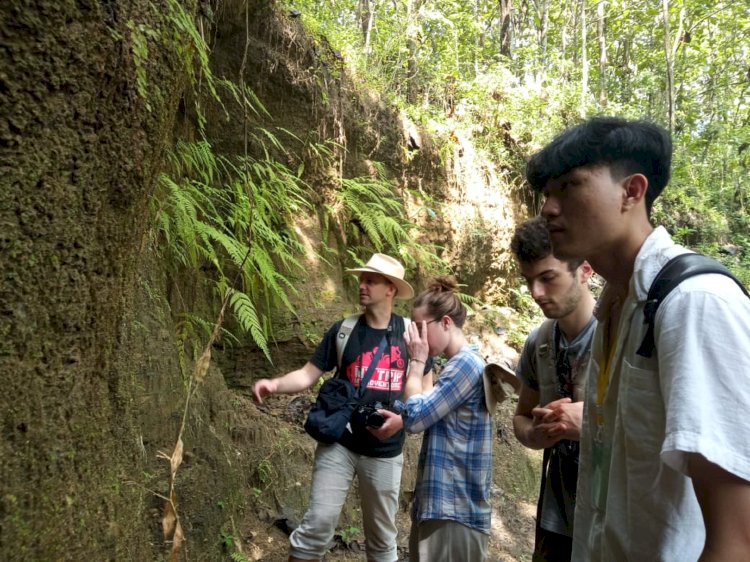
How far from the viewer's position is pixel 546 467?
2.54m

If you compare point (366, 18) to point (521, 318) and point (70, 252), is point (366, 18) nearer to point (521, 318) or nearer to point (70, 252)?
point (521, 318)

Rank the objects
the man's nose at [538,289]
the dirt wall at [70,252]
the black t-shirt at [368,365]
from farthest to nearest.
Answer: the black t-shirt at [368,365]
the man's nose at [538,289]
the dirt wall at [70,252]

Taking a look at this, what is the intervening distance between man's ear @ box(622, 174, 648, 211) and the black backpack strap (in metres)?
0.24

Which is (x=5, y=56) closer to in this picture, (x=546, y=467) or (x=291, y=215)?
(x=546, y=467)

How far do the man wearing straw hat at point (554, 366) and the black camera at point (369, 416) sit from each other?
108cm

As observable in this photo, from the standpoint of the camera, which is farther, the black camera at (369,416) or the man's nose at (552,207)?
the black camera at (369,416)

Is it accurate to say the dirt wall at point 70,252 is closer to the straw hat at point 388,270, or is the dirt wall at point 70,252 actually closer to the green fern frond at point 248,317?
the straw hat at point 388,270

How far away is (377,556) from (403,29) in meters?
8.44

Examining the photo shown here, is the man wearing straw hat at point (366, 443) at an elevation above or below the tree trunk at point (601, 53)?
below

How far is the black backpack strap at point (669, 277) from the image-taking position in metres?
1.23

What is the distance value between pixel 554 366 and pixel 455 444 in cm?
85

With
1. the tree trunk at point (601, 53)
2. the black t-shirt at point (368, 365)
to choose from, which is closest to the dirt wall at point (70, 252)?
the black t-shirt at point (368, 365)

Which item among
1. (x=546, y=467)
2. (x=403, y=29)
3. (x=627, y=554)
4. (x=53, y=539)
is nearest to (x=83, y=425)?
(x=53, y=539)

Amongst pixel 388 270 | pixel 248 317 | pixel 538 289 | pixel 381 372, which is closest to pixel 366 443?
pixel 381 372
